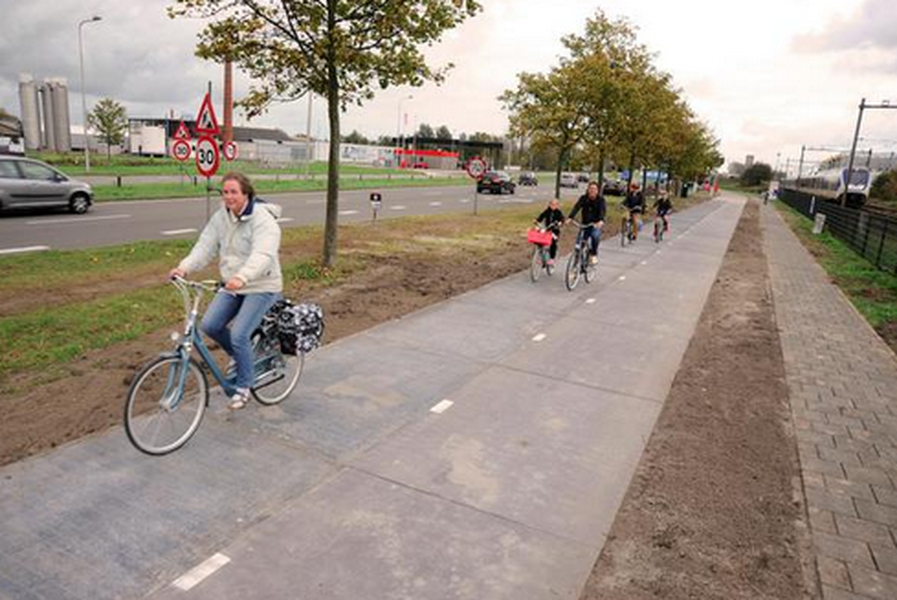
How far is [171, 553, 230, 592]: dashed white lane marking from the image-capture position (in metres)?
2.99

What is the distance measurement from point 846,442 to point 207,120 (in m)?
10.7

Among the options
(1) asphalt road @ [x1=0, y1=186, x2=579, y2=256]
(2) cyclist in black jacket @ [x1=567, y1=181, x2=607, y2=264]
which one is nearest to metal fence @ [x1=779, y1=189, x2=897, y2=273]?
(2) cyclist in black jacket @ [x1=567, y1=181, x2=607, y2=264]

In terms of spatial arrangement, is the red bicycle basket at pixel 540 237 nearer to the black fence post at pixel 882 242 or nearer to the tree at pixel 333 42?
the tree at pixel 333 42

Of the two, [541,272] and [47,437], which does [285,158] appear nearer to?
[541,272]

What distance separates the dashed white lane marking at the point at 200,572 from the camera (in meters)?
2.99

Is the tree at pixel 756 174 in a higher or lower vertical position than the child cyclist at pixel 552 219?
higher

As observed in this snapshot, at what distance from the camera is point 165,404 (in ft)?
13.8

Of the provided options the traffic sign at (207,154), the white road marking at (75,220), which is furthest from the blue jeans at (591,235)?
the white road marking at (75,220)

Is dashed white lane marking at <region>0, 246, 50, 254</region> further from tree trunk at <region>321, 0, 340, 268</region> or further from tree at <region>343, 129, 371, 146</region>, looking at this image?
tree at <region>343, 129, 371, 146</region>

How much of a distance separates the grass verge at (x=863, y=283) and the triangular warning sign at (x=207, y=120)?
11463mm

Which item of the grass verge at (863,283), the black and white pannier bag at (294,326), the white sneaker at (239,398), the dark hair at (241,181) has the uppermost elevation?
the dark hair at (241,181)

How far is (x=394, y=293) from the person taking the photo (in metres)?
9.68

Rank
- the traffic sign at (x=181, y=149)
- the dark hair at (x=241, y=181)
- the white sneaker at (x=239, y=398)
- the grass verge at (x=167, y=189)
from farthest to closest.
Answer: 1. the grass verge at (x=167, y=189)
2. the traffic sign at (x=181, y=149)
3. the white sneaker at (x=239, y=398)
4. the dark hair at (x=241, y=181)

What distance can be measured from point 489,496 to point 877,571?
7.27ft
